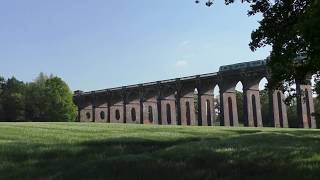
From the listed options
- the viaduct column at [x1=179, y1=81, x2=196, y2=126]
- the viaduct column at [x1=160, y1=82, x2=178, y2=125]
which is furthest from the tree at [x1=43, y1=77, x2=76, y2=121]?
the viaduct column at [x1=179, y1=81, x2=196, y2=126]

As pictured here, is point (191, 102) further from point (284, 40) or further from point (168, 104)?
point (284, 40)

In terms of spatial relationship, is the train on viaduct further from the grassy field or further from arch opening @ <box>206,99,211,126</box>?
the grassy field

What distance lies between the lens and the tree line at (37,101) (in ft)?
361

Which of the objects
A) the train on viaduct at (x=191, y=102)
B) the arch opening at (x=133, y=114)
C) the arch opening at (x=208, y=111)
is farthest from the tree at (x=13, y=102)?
the arch opening at (x=208, y=111)

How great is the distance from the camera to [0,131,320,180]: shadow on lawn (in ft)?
52.3

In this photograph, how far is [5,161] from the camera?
60.2 ft

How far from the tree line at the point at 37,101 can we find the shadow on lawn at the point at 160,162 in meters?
88.0

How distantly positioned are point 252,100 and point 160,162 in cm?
8511

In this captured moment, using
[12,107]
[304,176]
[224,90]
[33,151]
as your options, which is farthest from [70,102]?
[304,176]

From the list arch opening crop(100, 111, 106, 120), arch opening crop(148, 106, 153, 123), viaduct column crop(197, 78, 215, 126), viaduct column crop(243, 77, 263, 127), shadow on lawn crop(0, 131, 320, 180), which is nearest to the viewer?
shadow on lawn crop(0, 131, 320, 180)

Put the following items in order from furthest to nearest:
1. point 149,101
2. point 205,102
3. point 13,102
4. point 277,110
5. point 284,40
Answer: point 149,101 < point 13,102 < point 205,102 < point 277,110 < point 284,40

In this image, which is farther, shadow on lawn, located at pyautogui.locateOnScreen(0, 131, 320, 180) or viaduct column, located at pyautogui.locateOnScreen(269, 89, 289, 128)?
viaduct column, located at pyautogui.locateOnScreen(269, 89, 289, 128)

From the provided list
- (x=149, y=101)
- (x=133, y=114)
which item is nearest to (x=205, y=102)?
(x=149, y=101)

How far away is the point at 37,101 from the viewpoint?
11869 centimetres
